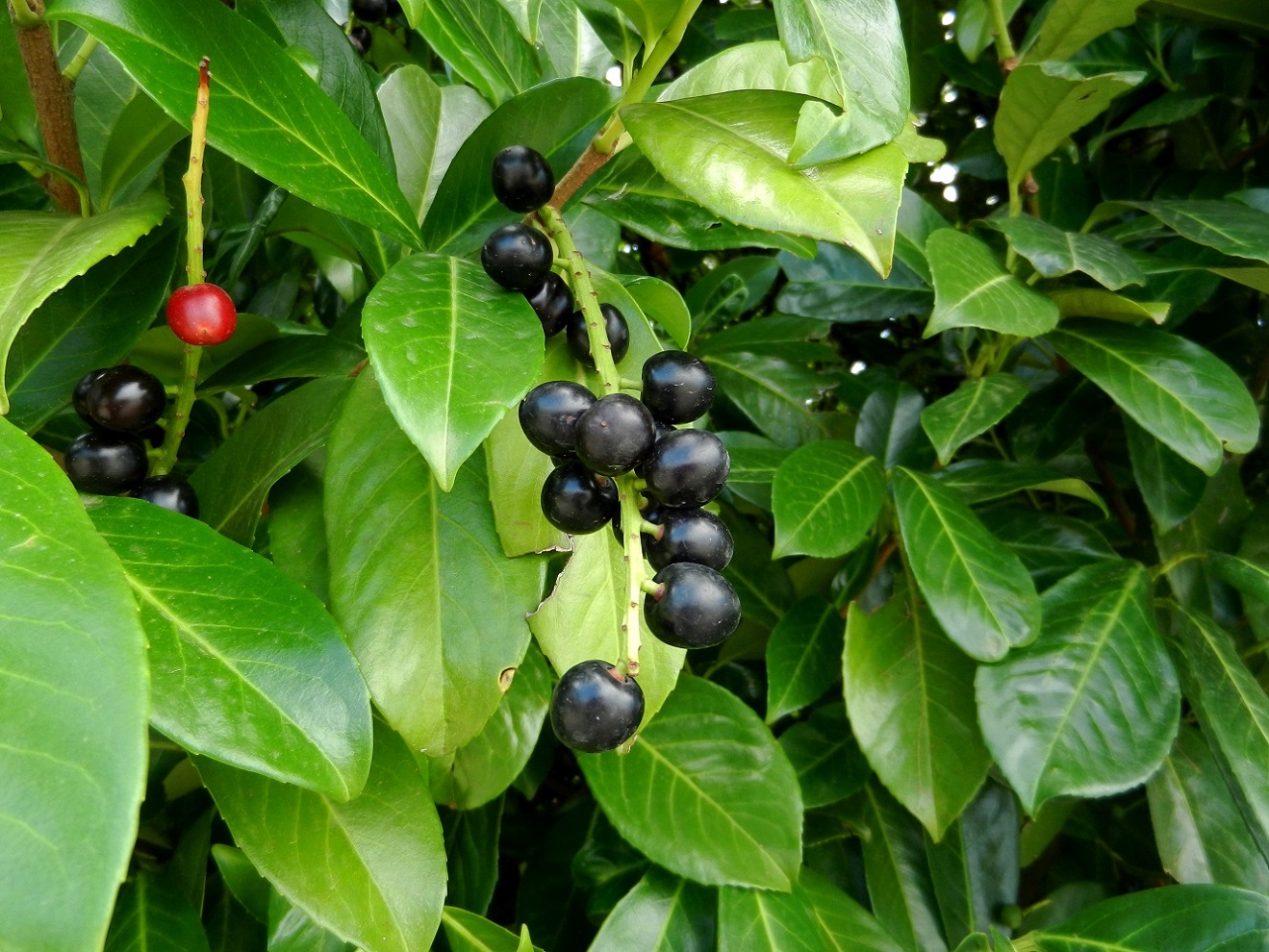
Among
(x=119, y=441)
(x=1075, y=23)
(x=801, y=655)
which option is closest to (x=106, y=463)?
(x=119, y=441)

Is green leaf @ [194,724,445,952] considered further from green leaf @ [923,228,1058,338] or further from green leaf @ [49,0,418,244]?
green leaf @ [923,228,1058,338]

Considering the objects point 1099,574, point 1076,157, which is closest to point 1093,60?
Answer: point 1076,157

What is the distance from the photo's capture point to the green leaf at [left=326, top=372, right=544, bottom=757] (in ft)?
1.90

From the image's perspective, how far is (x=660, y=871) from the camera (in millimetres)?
925

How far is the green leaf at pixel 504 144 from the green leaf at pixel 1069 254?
479mm

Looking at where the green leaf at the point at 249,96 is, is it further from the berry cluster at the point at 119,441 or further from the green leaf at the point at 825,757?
the green leaf at the point at 825,757

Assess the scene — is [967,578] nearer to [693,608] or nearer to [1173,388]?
[1173,388]

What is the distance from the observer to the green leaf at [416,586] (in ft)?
1.90

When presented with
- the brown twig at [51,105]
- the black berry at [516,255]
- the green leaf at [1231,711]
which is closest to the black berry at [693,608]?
the black berry at [516,255]

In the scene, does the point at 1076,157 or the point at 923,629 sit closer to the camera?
the point at 923,629

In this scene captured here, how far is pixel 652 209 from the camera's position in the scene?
0.74 m

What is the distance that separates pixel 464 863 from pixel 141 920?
0.32 metres

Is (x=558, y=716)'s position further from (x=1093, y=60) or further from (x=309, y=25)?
(x=1093, y=60)

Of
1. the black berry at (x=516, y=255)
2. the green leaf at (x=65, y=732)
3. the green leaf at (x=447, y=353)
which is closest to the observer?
the green leaf at (x=65, y=732)
